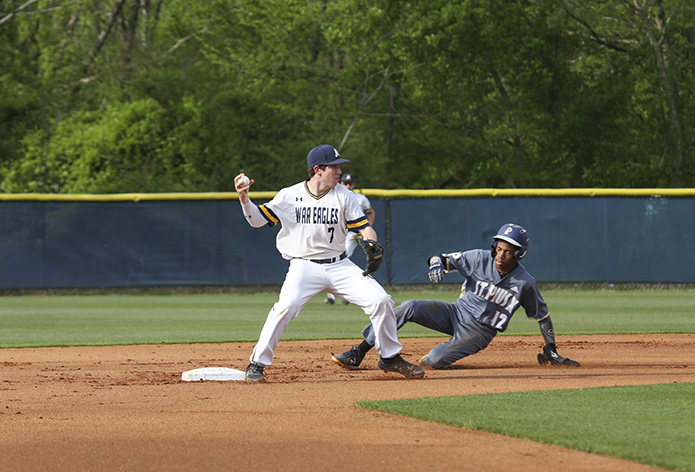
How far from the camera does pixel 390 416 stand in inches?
210

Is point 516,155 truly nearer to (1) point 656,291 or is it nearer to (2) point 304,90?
(2) point 304,90

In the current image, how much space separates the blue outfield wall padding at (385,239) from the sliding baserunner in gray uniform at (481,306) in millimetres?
11130

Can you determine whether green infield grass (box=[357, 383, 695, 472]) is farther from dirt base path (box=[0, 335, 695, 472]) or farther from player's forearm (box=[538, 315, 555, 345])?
player's forearm (box=[538, 315, 555, 345])

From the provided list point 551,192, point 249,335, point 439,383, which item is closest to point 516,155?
point 551,192

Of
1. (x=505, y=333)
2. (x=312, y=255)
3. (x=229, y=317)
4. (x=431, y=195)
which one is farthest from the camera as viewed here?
(x=431, y=195)

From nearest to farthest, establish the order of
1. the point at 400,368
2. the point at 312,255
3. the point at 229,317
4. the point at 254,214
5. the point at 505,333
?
the point at 254,214 < the point at 312,255 < the point at 400,368 < the point at 505,333 < the point at 229,317

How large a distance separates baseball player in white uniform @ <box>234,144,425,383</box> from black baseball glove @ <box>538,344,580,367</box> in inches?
65.6

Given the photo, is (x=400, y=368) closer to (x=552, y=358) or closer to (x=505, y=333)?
(x=552, y=358)

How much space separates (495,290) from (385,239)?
11.6 metres

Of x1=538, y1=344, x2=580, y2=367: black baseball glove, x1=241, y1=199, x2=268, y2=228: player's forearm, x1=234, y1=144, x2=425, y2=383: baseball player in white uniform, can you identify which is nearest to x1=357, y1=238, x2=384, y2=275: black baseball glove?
x1=234, y1=144, x2=425, y2=383: baseball player in white uniform

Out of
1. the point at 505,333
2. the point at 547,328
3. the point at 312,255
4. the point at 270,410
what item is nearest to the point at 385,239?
the point at 505,333

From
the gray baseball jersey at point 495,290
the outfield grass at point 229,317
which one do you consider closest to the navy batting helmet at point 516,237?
the gray baseball jersey at point 495,290

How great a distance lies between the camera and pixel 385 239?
18.9 metres

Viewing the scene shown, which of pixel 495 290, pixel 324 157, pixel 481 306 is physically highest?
pixel 324 157
